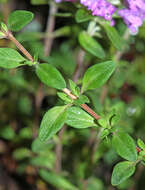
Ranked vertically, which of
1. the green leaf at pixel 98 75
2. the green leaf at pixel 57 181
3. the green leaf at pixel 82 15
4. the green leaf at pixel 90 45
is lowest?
the green leaf at pixel 57 181

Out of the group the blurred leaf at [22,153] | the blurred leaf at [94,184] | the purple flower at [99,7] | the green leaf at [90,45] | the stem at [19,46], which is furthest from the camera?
the blurred leaf at [94,184]

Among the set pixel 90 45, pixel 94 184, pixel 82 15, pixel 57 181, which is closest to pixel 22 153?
pixel 57 181

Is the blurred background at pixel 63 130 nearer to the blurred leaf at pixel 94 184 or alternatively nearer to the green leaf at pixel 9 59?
the blurred leaf at pixel 94 184

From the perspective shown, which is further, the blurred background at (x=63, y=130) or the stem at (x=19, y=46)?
the blurred background at (x=63, y=130)

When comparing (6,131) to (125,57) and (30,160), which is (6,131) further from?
(125,57)

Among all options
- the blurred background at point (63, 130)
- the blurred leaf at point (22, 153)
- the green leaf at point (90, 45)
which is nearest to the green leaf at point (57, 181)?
the blurred background at point (63, 130)

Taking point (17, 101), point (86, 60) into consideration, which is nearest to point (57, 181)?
point (17, 101)
